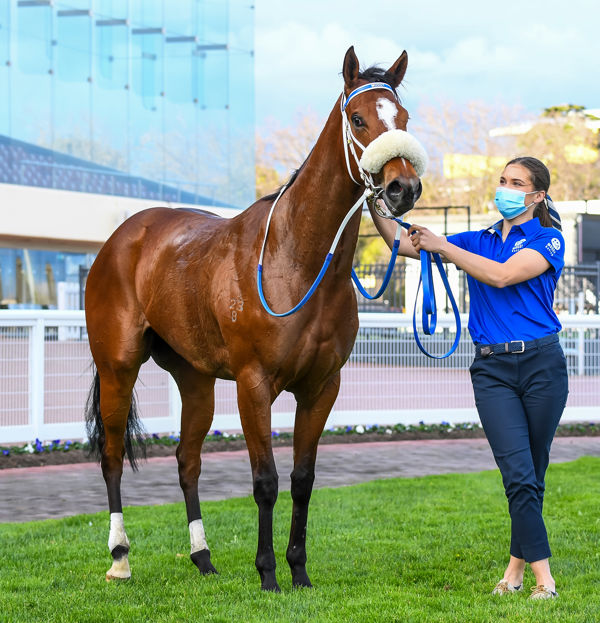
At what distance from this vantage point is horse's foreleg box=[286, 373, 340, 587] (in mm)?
4180

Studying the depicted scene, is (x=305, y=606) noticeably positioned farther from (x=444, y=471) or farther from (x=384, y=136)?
(x=444, y=471)

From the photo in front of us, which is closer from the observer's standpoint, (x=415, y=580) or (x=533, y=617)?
(x=533, y=617)

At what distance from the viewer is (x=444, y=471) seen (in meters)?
7.86

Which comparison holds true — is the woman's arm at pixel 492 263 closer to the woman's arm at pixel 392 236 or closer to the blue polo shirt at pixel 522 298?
the blue polo shirt at pixel 522 298

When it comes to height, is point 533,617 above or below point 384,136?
below

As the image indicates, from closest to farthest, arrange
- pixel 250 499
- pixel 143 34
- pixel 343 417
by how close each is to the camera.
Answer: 1. pixel 250 499
2. pixel 343 417
3. pixel 143 34

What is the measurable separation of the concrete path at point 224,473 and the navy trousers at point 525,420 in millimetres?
3242

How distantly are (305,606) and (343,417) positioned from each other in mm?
5916

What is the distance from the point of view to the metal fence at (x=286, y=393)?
26.8ft

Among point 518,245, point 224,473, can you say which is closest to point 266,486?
point 518,245

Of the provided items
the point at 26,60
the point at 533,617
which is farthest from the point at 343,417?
the point at 26,60

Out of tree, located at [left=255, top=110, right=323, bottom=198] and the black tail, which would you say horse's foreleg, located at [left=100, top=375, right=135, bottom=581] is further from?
tree, located at [left=255, top=110, right=323, bottom=198]

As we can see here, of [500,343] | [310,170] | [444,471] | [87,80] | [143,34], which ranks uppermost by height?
[143,34]

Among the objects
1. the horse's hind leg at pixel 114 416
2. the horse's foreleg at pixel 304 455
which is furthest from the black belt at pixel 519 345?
the horse's hind leg at pixel 114 416
